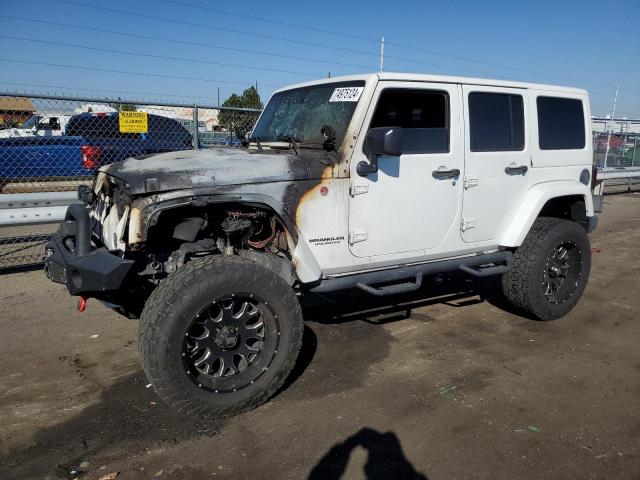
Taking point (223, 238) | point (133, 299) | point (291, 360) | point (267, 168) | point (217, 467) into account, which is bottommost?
point (217, 467)

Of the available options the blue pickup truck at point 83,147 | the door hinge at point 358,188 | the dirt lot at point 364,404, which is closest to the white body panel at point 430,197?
the door hinge at point 358,188

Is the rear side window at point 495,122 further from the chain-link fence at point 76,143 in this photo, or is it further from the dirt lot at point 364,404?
the chain-link fence at point 76,143

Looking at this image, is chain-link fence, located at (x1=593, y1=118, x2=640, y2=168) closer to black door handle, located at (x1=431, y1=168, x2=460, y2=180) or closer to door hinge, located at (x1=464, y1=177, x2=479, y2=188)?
door hinge, located at (x1=464, y1=177, x2=479, y2=188)

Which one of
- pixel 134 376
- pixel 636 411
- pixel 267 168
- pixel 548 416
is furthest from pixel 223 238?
pixel 636 411

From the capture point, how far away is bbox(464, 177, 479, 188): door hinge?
13.7ft

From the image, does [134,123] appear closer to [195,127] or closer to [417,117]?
[195,127]

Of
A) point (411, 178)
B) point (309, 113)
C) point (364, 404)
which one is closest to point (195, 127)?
point (309, 113)

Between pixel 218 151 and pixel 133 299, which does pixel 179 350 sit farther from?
pixel 218 151

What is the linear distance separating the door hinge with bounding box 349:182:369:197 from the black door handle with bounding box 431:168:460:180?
25.3 inches

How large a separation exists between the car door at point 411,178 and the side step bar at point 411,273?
0.51 feet

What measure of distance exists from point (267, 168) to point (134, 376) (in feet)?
5.98

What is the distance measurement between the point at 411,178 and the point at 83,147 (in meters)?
7.48

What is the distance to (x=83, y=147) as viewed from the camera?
932cm

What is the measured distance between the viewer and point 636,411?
333 centimetres
